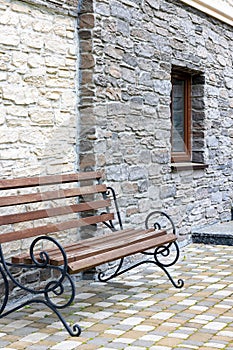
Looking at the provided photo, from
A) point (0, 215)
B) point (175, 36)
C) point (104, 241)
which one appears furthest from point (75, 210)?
point (175, 36)

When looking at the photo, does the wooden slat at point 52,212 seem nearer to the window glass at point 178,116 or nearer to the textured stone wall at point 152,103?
the textured stone wall at point 152,103

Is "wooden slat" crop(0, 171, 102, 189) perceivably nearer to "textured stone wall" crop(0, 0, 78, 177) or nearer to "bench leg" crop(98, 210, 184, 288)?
"textured stone wall" crop(0, 0, 78, 177)

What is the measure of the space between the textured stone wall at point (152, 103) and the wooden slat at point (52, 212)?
1.19 ft

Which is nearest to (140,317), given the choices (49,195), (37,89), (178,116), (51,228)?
(51,228)

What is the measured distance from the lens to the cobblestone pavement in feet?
12.5

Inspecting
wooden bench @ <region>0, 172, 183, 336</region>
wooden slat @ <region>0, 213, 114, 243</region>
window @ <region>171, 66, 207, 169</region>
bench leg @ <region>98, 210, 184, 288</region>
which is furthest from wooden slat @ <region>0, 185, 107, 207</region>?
window @ <region>171, 66, 207, 169</region>

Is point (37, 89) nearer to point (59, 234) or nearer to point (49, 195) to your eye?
point (49, 195)

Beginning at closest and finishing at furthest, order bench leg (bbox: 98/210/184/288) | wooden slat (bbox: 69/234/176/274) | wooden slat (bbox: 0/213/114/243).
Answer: wooden slat (bbox: 69/234/176/274), wooden slat (bbox: 0/213/114/243), bench leg (bbox: 98/210/184/288)

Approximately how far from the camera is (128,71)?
6043 millimetres

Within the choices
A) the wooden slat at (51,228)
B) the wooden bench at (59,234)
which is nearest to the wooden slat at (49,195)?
the wooden bench at (59,234)

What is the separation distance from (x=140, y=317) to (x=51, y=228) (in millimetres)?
874

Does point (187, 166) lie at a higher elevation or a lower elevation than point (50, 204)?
higher

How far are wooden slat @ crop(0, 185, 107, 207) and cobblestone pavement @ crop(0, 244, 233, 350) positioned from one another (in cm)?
73

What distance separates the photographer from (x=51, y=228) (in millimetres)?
4676
